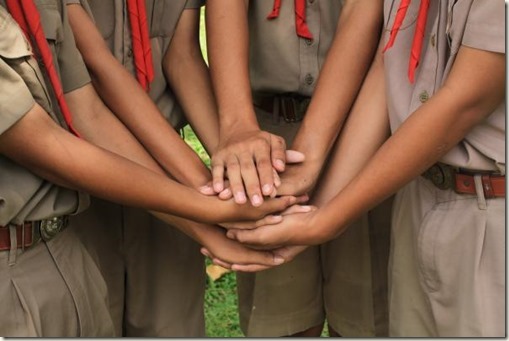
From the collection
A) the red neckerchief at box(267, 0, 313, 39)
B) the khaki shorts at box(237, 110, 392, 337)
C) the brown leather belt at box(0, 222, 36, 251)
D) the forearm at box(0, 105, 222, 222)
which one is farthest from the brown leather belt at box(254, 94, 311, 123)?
the brown leather belt at box(0, 222, 36, 251)

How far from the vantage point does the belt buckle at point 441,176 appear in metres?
2.01

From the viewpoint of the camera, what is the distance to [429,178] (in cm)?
208

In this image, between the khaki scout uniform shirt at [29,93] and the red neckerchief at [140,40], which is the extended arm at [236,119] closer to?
the red neckerchief at [140,40]

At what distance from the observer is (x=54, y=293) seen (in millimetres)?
1915

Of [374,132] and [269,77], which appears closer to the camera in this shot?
[374,132]

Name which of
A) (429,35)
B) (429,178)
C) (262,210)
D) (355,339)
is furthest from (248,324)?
(429,35)

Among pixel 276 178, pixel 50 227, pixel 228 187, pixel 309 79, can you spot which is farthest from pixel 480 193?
pixel 50 227

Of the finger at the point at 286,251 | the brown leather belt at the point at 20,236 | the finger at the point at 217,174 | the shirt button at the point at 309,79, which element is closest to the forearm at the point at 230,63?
the finger at the point at 217,174

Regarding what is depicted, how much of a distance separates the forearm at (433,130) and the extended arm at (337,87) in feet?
0.56

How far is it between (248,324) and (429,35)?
1.13m

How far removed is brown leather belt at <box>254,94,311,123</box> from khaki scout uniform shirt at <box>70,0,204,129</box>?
0.87 feet

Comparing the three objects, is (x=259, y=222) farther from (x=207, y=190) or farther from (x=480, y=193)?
(x=480, y=193)

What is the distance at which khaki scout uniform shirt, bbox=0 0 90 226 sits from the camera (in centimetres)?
175

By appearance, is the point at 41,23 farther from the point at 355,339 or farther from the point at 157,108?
the point at 355,339
